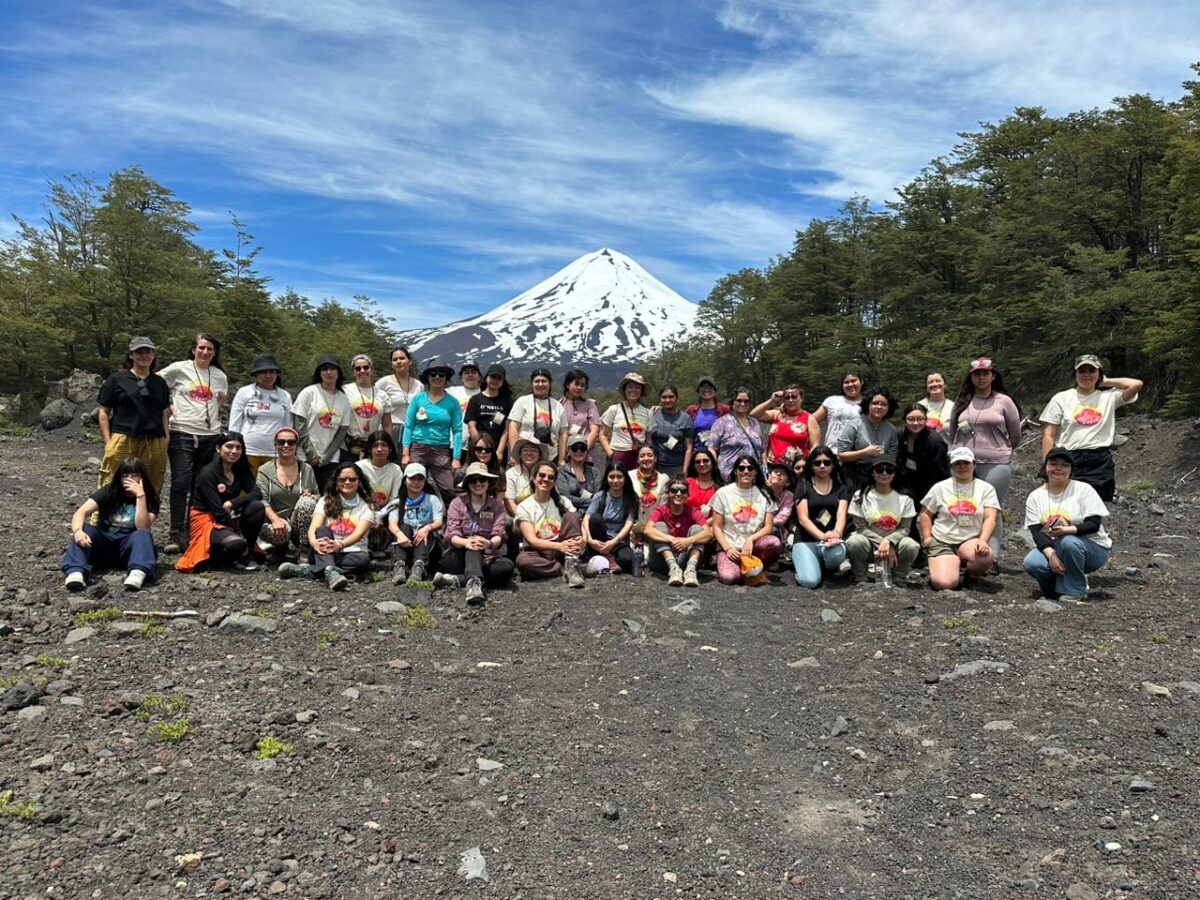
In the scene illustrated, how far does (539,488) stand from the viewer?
324 inches

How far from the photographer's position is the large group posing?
7.42m

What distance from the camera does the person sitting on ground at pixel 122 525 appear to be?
7043 millimetres

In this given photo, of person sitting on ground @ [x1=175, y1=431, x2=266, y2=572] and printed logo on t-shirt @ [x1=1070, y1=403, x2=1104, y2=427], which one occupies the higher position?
printed logo on t-shirt @ [x1=1070, y1=403, x2=1104, y2=427]

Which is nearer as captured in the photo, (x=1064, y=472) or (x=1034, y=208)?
(x=1064, y=472)

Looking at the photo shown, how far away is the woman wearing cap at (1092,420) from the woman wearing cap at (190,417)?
28.9 feet

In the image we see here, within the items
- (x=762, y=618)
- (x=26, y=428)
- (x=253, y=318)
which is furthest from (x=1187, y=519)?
(x=253, y=318)

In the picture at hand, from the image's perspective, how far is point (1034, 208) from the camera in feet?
101

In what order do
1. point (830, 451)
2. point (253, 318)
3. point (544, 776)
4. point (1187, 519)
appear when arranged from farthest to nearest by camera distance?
point (253, 318) → point (1187, 519) → point (830, 451) → point (544, 776)

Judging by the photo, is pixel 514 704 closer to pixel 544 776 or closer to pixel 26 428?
pixel 544 776

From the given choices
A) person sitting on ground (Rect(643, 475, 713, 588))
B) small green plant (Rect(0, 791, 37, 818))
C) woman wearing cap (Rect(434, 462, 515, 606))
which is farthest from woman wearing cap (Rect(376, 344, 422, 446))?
small green plant (Rect(0, 791, 37, 818))

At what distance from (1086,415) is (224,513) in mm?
8838

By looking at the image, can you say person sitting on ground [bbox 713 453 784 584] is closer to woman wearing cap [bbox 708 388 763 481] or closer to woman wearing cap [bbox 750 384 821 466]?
woman wearing cap [bbox 708 388 763 481]

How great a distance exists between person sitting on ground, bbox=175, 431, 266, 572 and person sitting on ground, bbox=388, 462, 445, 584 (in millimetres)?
1445

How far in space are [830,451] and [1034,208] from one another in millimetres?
28887
